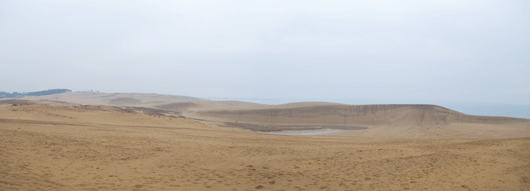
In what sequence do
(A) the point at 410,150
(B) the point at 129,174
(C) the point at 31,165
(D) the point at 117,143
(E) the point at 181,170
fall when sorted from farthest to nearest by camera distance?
(A) the point at 410,150 < (D) the point at 117,143 < (E) the point at 181,170 < (B) the point at 129,174 < (C) the point at 31,165

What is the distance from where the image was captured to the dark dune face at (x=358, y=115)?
119 ft

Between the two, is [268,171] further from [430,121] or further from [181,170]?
[430,121]

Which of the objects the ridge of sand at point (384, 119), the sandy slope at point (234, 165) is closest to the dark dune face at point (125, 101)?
the ridge of sand at point (384, 119)

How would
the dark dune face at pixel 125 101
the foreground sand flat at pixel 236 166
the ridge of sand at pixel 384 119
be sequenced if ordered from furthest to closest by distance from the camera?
the dark dune face at pixel 125 101 → the ridge of sand at pixel 384 119 → the foreground sand flat at pixel 236 166

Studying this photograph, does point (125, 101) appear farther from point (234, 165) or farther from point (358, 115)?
point (234, 165)

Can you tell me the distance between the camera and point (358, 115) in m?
43.0

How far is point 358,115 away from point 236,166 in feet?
123

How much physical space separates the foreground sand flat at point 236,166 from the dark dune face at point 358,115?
89.4ft

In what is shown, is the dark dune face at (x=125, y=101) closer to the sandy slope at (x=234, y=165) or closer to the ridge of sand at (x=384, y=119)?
the ridge of sand at (x=384, y=119)

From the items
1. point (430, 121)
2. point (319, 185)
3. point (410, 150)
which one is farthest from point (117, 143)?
point (430, 121)

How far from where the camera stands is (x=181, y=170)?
8.60 m

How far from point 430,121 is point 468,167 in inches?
1215

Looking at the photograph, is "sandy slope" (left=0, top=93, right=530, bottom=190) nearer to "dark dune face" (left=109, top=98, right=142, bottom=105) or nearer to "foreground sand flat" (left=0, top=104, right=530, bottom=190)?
"foreground sand flat" (left=0, top=104, right=530, bottom=190)

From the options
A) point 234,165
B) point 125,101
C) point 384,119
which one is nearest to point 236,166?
point 234,165
